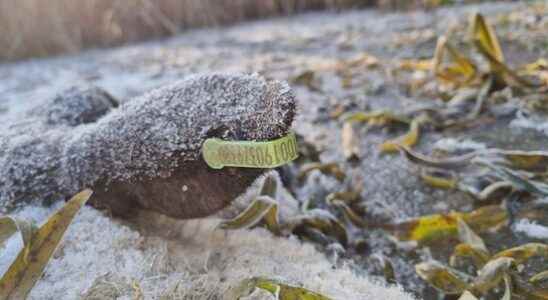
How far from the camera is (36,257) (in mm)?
753

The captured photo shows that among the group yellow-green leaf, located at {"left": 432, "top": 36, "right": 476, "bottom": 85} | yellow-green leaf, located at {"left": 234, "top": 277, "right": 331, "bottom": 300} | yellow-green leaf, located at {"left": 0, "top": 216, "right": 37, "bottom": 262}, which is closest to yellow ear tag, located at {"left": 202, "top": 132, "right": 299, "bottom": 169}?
yellow-green leaf, located at {"left": 234, "top": 277, "right": 331, "bottom": 300}

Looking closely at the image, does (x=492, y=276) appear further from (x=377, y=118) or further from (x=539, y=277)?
(x=377, y=118)

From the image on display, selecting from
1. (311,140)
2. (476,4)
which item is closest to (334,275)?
(311,140)

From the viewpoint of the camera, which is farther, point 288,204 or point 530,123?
point 530,123

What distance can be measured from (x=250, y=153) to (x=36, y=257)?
1.13 feet

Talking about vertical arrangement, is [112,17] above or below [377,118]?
above

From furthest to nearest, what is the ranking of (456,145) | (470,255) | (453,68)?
1. (453,68)
2. (456,145)
3. (470,255)

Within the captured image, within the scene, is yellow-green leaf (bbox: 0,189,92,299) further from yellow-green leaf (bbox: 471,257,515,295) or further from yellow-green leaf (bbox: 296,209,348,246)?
yellow-green leaf (bbox: 471,257,515,295)

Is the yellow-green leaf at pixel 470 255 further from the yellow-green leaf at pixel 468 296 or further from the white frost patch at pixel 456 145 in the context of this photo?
the white frost patch at pixel 456 145

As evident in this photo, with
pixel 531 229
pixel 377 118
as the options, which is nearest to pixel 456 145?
pixel 377 118

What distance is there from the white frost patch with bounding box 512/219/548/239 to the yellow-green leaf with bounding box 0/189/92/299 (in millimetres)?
806

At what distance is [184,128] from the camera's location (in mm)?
847

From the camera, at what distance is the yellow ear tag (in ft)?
2.43

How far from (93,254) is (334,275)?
407 millimetres
